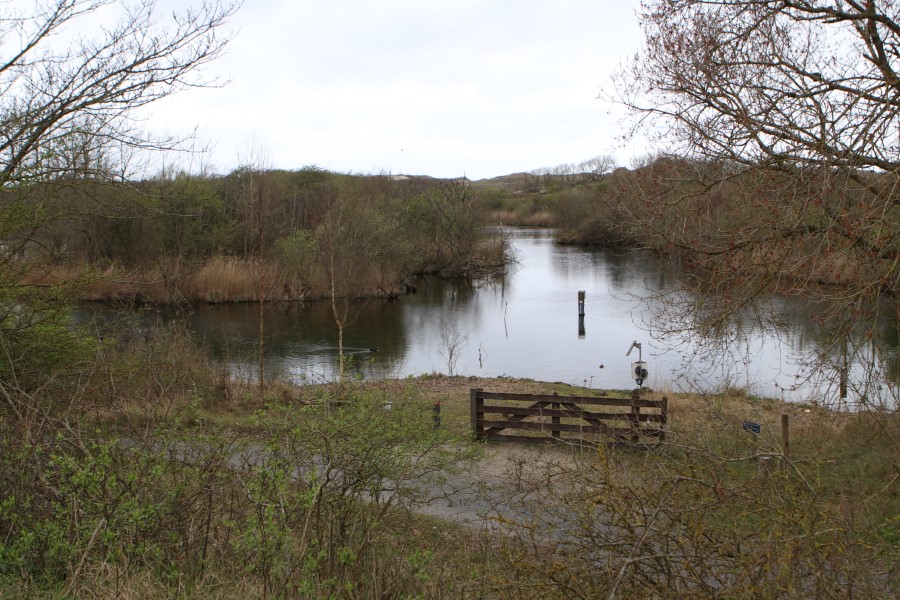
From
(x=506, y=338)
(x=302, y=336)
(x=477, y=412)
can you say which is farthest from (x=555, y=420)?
(x=302, y=336)

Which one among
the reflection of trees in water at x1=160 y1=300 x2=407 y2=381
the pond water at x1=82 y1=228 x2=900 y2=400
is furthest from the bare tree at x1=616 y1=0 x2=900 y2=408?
the reflection of trees in water at x1=160 y1=300 x2=407 y2=381

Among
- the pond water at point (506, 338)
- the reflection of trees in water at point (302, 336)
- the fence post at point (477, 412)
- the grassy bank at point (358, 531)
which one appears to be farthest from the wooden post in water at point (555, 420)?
the reflection of trees in water at point (302, 336)

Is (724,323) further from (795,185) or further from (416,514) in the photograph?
(416,514)

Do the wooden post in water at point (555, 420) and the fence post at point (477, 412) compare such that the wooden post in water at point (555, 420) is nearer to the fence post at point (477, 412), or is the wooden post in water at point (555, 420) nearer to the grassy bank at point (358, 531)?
the fence post at point (477, 412)

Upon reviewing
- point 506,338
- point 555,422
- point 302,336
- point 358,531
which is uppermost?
point 358,531

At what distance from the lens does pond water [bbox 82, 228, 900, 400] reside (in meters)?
19.7

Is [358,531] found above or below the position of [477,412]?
above

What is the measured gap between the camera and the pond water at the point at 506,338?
1966 cm

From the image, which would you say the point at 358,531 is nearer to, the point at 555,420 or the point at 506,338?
the point at 555,420

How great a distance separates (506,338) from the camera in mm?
27312

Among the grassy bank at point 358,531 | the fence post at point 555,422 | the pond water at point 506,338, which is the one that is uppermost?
the grassy bank at point 358,531

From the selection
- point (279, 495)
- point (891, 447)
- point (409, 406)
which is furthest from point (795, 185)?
point (279, 495)

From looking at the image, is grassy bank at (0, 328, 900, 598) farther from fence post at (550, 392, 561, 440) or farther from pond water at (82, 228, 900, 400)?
pond water at (82, 228, 900, 400)

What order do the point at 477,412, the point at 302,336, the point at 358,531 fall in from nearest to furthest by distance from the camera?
the point at 358,531 < the point at 477,412 < the point at 302,336
